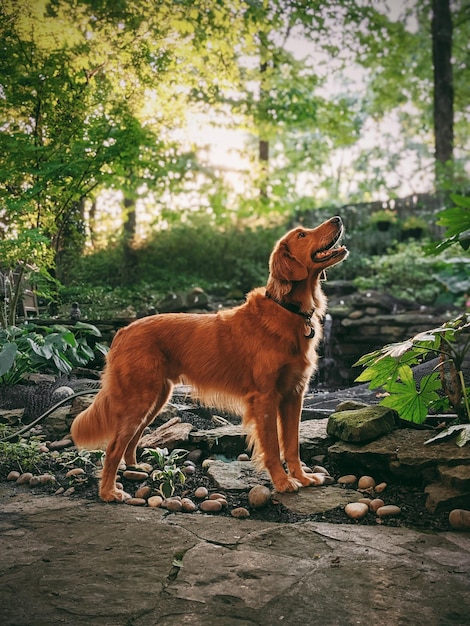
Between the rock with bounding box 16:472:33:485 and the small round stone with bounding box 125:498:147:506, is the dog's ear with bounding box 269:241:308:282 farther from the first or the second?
the rock with bounding box 16:472:33:485

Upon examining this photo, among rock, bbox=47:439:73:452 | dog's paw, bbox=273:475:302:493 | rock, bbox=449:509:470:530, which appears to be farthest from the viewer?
rock, bbox=47:439:73:452

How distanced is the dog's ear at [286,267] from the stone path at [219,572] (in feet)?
3.55

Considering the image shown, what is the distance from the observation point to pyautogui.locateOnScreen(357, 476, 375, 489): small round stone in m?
2.40

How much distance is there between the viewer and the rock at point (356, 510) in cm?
212

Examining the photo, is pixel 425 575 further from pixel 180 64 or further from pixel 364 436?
pixel 180 64

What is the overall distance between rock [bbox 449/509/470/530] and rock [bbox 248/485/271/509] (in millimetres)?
→ 739

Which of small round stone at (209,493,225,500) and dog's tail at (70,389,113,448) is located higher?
dog's tail at (70,389,113,448)

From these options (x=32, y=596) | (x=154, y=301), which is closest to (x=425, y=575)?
(x=32, y=596)

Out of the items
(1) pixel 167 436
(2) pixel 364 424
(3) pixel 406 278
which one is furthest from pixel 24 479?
(3) pixel 406 278

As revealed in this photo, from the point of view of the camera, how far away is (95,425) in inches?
98.3

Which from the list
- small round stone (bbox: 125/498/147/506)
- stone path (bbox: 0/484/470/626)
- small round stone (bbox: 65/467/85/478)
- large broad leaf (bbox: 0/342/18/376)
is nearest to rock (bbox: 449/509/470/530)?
stone path (bbox: 0/484/470/626)

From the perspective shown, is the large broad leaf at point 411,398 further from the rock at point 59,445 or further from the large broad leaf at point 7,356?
the large broad leaf at point 7,356

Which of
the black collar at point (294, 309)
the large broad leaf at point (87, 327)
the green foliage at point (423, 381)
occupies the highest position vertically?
the black collar at point (294, 309)

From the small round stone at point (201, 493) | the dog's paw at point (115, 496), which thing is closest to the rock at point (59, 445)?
the dog's paw at point (115, 496)
